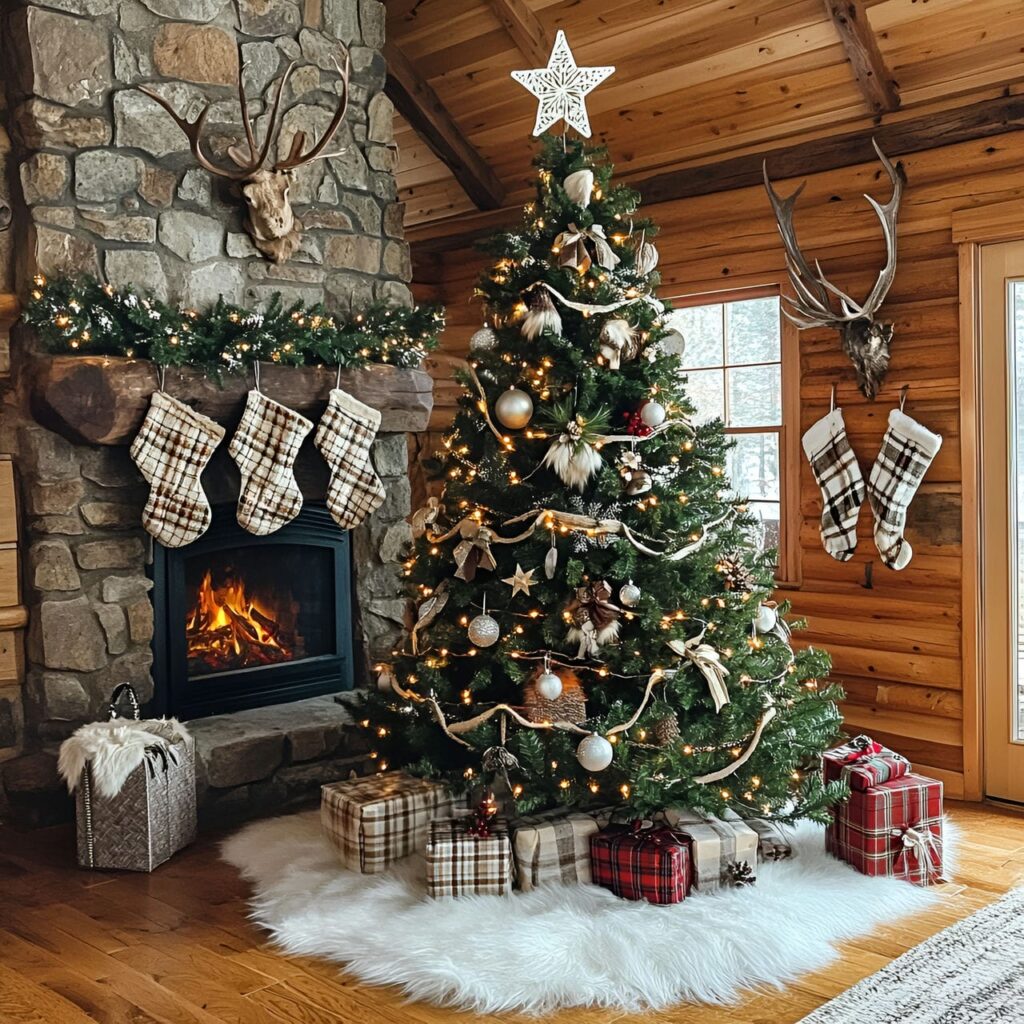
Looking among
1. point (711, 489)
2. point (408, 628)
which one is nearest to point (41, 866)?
point (408, 628)

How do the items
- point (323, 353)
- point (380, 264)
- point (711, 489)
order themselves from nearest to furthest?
point (711, 489), point (323, 353), point (380, 264)

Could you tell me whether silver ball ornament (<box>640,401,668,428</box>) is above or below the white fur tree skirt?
above

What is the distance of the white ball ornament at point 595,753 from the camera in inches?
117

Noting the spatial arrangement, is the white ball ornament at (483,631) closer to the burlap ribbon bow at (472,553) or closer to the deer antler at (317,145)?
the burlap ribbon bow at (472,553)

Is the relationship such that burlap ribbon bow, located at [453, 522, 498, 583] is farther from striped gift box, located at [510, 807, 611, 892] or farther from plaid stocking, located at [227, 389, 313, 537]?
plaid stocking, located at [227, 389, 313, 537]

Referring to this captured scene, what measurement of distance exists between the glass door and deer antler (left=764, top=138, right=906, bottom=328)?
34 cm

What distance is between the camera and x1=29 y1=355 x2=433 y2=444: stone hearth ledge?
3615mm

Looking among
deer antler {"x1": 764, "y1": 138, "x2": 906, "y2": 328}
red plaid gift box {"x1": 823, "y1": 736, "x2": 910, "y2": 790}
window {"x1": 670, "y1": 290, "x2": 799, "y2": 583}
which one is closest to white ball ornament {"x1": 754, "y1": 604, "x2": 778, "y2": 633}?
red plaid gift box {"x1": 823, "y1": 736, "x2": 910, "y2": 790}

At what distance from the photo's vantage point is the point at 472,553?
3295mm

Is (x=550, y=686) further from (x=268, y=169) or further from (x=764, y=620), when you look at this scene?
(x=268, y=169)

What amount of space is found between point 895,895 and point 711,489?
1.23 m

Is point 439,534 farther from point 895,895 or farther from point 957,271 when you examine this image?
point 957,271

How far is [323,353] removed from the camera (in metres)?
4.15

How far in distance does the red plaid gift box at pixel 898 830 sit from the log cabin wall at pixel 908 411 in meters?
0.94
